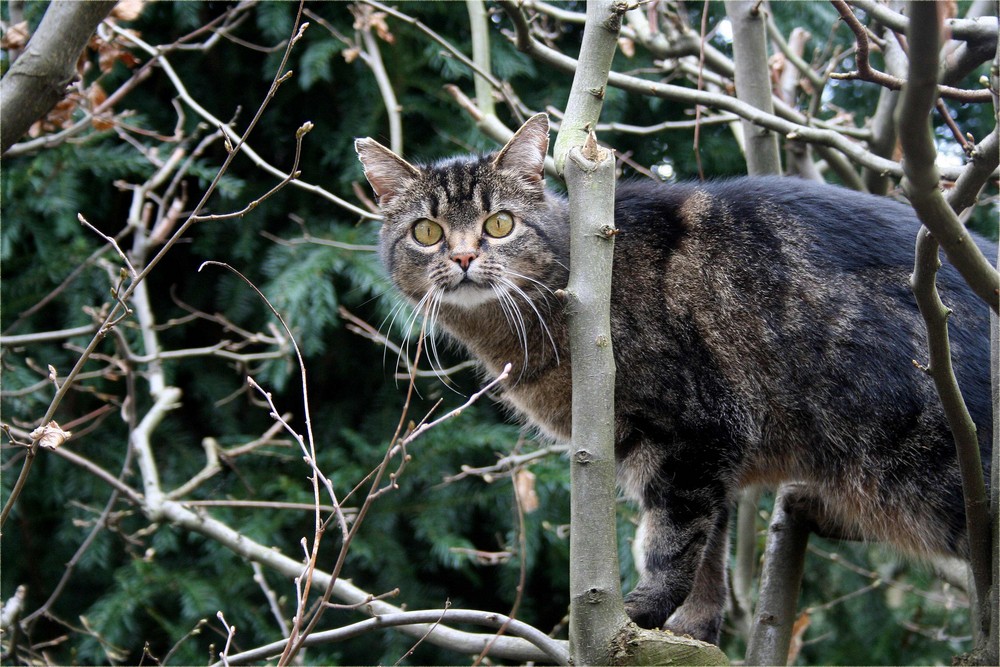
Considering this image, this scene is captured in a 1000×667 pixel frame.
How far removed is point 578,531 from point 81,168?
3.37m

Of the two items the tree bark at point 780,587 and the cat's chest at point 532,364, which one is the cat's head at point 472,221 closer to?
the cat's chest at point 532,364

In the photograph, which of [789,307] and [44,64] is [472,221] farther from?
[44,64]

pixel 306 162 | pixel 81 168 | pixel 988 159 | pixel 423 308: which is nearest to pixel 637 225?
pixel 423 308

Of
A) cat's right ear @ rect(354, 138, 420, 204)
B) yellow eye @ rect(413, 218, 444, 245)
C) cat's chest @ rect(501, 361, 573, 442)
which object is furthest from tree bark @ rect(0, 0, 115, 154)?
cat's chest @ rect(501, 361, 573, 442)

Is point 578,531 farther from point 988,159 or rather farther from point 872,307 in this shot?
point 872,307

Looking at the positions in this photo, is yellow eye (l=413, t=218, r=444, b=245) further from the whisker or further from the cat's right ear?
the whisker

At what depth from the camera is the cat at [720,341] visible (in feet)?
8.11

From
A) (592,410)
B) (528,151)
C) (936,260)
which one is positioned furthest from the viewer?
(528,151)

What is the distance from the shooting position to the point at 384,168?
9.57ft

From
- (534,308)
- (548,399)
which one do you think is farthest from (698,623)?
(534,308)

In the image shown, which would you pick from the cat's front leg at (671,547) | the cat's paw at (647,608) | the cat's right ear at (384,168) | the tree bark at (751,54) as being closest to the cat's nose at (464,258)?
the cat's right ear at (384,168)

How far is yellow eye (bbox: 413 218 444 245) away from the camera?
282 cm

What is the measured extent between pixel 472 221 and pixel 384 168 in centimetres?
39

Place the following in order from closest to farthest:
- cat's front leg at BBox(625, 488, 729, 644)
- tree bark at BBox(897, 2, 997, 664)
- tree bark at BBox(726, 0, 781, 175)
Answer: tree bark at BBox(897, 2, 997, 664) < cat's front leg at BBox(625, 488, 729, 644) < tree bark at BBox(726, 0, 781, 175)
